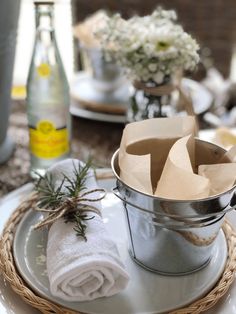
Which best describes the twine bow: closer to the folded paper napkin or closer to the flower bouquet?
the folded paper napkin

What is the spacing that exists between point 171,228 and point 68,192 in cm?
15

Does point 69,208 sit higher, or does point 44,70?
point 44,70

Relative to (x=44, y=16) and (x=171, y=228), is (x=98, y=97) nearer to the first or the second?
(x=44, y=16)

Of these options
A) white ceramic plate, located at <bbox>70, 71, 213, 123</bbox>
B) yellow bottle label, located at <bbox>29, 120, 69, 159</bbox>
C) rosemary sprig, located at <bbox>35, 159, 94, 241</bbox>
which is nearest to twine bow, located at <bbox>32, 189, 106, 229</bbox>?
rosemary sprig, located at <bbox>35, 159, 94, 241</bbox>

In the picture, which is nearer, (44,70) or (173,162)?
(173,162)

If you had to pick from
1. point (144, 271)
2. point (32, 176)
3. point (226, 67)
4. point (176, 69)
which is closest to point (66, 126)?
point (32, 176)

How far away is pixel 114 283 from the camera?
1.65 feet

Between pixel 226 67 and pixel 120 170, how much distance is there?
106 centimetres

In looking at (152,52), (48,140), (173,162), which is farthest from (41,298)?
(152,52)

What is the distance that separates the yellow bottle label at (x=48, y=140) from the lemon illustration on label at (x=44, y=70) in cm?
9

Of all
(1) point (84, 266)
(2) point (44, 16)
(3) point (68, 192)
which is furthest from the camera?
(2) point (44, 16)

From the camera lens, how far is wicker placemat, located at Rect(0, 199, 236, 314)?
0.49m

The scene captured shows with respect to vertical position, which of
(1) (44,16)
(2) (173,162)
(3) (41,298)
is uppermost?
(1) (44,16)

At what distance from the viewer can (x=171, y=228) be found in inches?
20.4
